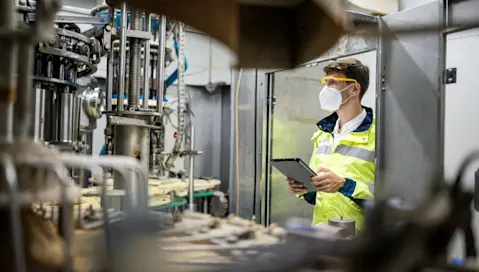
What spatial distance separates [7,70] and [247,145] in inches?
98.1

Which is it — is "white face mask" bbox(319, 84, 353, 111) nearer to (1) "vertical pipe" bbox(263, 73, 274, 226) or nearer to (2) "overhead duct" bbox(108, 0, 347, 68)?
(1) "vertical pipe" bbox(263, 73, 274, 226)

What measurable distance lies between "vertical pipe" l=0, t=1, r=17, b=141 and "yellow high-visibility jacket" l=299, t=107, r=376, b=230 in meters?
1.82

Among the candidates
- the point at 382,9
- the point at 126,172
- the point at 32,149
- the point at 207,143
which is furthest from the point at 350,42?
the point at 207,143

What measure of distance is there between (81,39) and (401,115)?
1.70m

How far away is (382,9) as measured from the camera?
2393mm

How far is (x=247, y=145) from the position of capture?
10.2ft

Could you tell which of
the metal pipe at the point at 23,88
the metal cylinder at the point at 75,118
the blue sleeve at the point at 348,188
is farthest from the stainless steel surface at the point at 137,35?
the metal pipe at the point at 23,88

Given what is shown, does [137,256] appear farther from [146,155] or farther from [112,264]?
[146,155]

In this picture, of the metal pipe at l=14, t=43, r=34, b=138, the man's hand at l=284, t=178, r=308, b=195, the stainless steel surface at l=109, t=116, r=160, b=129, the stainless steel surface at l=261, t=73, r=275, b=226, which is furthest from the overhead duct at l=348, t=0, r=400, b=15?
the metal pipe at l=14, t=43, r=34, b=138

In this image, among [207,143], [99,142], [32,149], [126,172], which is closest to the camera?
[32,149]

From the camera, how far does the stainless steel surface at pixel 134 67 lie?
229 centimetres

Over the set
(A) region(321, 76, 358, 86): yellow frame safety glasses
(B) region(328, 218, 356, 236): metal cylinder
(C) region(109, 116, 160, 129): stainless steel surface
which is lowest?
(B) region(328, 218, 356, 236): metal cylinder

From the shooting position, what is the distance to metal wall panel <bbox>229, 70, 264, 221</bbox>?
305 centimetres

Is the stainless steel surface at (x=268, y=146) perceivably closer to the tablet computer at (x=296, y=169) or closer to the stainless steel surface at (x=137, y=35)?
the tablet computer at (x=296, y=169)
